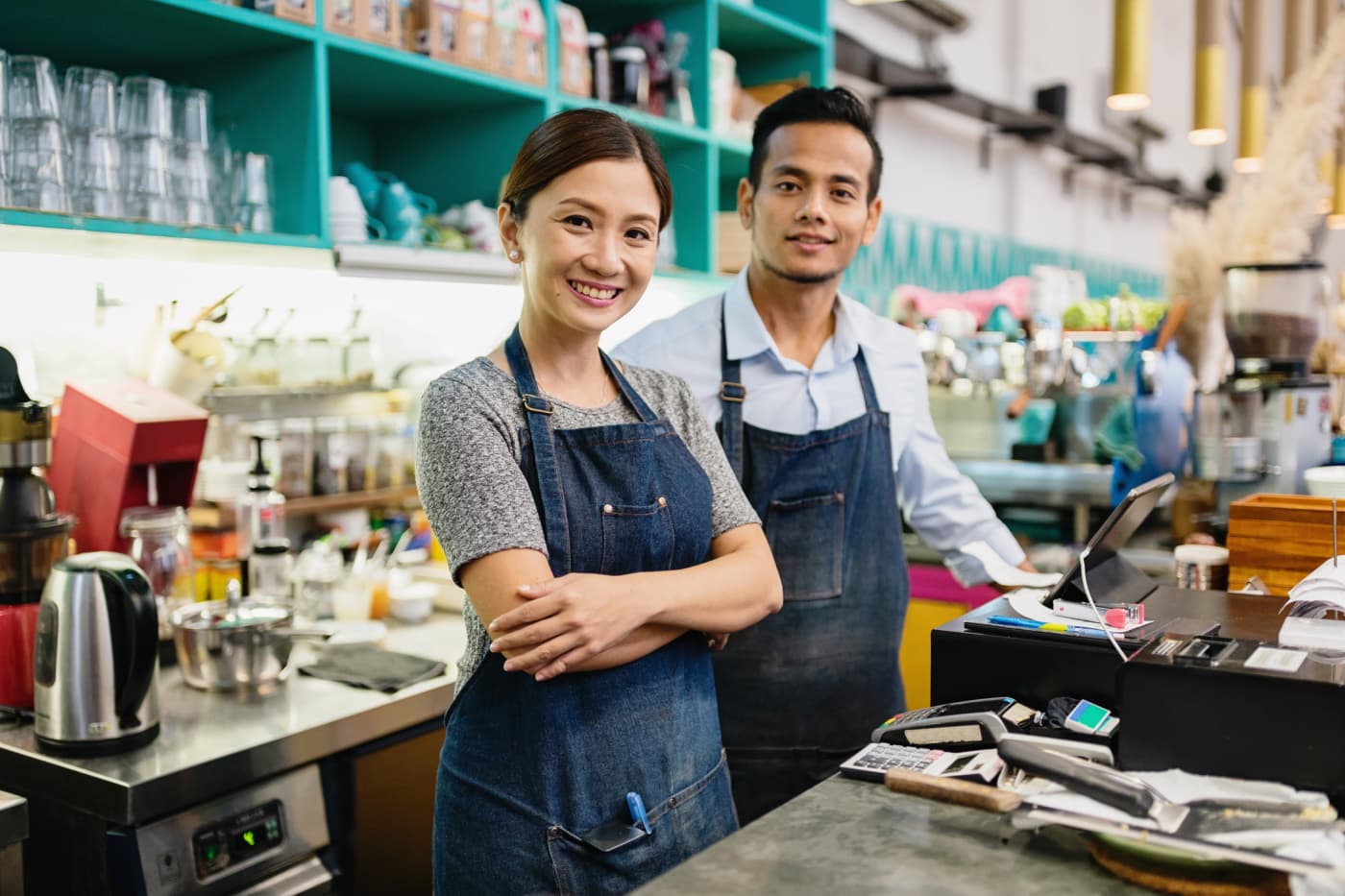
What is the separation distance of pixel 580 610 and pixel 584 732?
19 cm

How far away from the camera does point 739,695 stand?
2.04 meters

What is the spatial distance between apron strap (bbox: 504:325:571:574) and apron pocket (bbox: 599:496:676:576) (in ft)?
→ 0.20

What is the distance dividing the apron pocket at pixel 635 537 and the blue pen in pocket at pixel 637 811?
271 mm

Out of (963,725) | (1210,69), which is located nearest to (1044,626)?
(963,725)

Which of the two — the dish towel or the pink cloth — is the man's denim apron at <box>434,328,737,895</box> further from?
the pink cloth

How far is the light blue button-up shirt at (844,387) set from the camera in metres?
2.11

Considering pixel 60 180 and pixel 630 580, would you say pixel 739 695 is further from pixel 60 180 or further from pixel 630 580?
pixel 60 180

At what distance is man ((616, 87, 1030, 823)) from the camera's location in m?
2.04

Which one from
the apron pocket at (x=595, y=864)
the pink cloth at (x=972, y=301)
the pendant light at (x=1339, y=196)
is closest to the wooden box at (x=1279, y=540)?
the apron pocket at (x=595, y=864)

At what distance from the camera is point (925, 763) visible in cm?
123

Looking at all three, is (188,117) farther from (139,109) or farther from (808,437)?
(808,437)

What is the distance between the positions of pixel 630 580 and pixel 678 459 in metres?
0.25

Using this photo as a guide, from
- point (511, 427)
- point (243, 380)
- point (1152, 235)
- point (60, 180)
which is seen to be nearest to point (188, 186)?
point (60, 180)

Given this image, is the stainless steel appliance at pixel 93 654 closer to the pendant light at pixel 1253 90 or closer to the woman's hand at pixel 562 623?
the woman's hand at pixel 562 623
